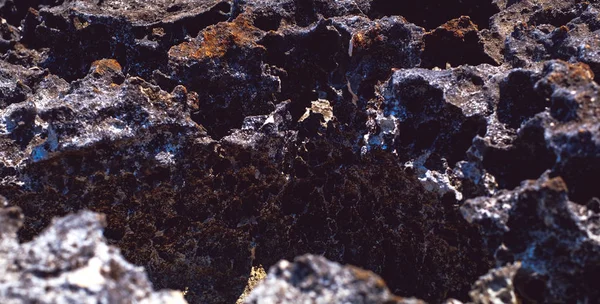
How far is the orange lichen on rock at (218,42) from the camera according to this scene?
3621mm

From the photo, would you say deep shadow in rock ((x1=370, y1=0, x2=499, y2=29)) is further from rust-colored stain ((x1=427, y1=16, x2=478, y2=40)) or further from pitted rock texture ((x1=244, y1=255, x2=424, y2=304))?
pitted rock texture ((x1=244, y1=255, x2=424, y2=304))

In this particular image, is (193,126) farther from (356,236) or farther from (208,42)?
(356,236)

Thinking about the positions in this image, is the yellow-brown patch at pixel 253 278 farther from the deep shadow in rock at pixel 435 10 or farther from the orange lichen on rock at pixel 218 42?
the deep shadow in rock at pixel 435 10

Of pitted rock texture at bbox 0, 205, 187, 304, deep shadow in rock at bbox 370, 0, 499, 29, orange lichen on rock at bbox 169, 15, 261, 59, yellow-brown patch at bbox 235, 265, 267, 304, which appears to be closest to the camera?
pitted rock texture at bbox 0, 205, 187, 304

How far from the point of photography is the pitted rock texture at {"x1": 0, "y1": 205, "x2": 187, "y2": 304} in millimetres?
2137

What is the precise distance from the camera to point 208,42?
366 cm

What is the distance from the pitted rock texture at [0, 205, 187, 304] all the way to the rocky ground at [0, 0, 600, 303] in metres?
0.95

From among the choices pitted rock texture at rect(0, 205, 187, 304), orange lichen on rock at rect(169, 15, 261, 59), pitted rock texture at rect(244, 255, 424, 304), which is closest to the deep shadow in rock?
orange lichen on rock at rect(169, 15, 261, 59)

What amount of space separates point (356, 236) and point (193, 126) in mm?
1224

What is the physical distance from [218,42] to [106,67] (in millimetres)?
664

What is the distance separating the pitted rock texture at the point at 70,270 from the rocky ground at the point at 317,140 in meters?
0.95

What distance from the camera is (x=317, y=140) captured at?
3.71 metres

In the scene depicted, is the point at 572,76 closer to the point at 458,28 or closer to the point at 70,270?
the point at 458,28

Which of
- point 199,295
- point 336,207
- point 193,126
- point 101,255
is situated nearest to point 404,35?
point 336,207
